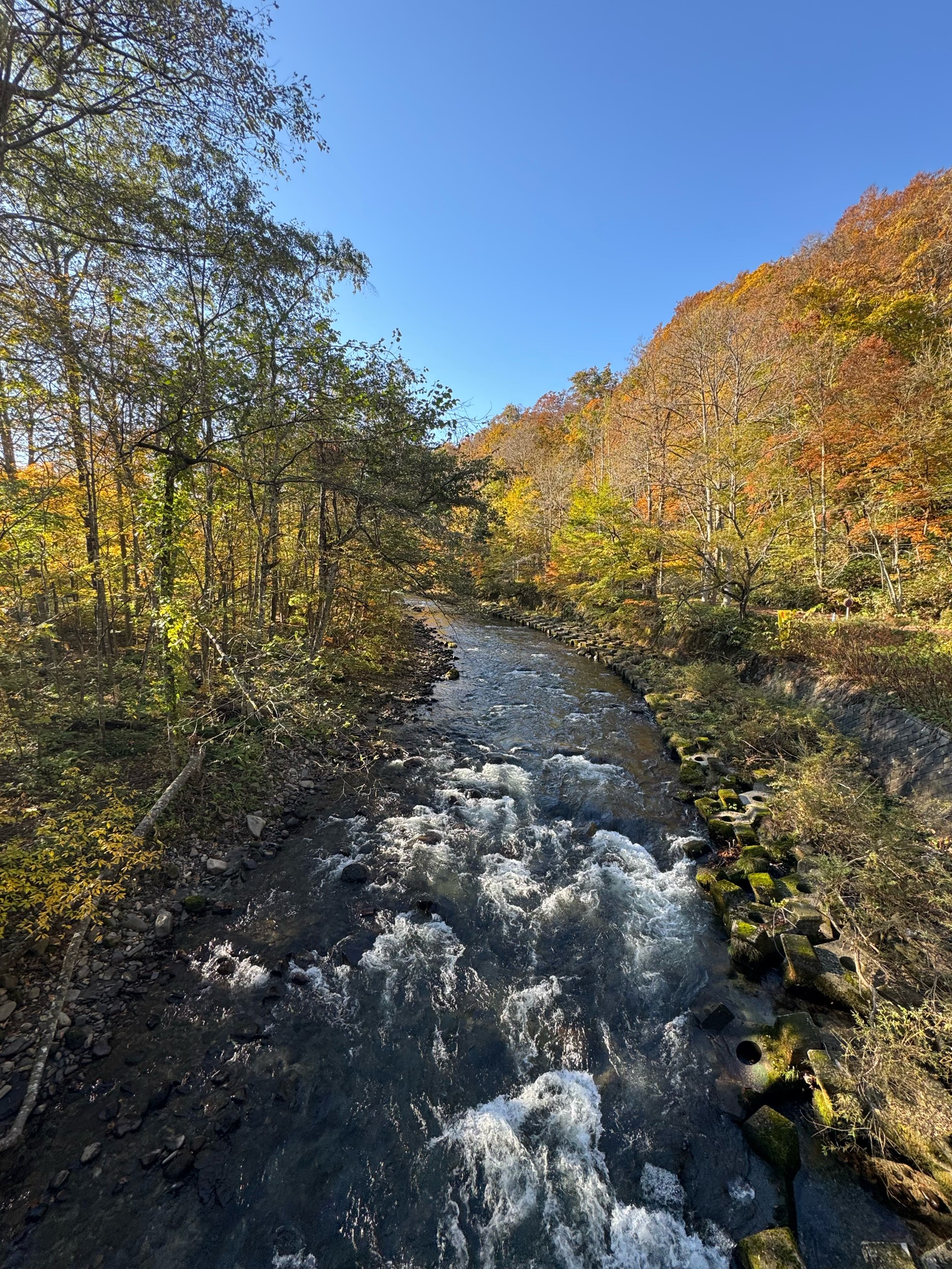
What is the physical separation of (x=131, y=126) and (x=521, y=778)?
34.7 ft

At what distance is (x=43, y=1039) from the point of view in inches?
145

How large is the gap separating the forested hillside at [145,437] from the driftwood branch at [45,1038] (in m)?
0.30

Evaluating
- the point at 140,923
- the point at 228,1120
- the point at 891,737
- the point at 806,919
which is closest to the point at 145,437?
the point at 140,923

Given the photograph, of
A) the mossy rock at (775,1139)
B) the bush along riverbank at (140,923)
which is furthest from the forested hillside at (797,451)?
the mossy rock at (775,1139)

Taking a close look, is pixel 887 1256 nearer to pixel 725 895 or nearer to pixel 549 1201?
pixel 549 1201

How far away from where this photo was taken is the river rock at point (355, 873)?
20.4ft

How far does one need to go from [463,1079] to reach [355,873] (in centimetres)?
280

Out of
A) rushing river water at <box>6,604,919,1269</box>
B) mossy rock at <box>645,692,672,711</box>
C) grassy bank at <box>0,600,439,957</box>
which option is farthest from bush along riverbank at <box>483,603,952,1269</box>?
grassy bank at <box>0,600,439,957</box>

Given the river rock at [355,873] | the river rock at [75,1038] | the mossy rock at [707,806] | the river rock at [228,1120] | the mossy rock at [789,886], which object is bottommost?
the river rock at [228,1120]

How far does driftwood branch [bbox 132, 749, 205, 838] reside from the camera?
16.7ft

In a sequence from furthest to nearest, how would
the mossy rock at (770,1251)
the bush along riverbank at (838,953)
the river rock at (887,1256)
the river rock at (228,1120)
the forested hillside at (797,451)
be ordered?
the forested hillside at (797,451) → the river rock at (228,1120) → the bush along riverbank at (838,953) → the mossy rock at (770,1251) → the river rock at (887,1256)

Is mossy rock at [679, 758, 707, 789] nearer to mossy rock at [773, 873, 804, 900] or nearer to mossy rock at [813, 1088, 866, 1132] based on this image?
mossy rock at [773, 873, 804, 900]

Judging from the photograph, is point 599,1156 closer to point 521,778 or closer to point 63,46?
point 521,778

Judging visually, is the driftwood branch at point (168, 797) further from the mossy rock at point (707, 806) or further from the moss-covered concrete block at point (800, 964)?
the mossy rock at point (707, 806)
